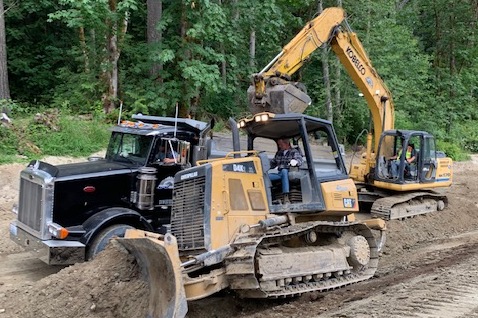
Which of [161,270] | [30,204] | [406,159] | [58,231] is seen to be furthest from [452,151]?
[161,270]

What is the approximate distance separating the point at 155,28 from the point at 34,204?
10023 mm

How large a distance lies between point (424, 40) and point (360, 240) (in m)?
28.2

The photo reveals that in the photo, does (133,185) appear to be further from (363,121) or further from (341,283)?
(363,121)

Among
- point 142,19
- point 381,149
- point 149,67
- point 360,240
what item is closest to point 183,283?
point 360,240

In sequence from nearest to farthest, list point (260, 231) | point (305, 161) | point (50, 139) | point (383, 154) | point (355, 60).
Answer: point (260, 231)
point (305, 161)
point (355, 60)
point (383, 154)
point (50, 139)

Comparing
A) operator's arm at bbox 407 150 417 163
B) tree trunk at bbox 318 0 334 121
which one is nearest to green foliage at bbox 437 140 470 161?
tree trunk at bbox 318 0 334 121

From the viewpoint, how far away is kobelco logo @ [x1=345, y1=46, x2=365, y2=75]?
40.2 ft

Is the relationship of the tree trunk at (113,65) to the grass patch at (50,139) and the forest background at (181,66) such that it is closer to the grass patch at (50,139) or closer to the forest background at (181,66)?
the forest background at (181,66)

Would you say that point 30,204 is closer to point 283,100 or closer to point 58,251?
point 58,251

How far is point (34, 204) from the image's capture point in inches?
318

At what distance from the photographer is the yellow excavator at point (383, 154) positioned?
1159 cm

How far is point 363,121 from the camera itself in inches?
852

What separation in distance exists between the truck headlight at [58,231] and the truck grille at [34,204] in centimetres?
11

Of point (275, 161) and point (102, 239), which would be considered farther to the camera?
point (102, 239)
